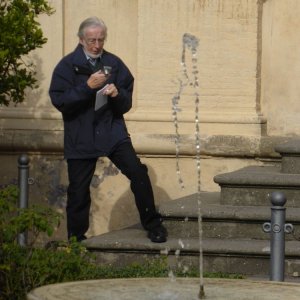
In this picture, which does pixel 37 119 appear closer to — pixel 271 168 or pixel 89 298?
pixel 271 168

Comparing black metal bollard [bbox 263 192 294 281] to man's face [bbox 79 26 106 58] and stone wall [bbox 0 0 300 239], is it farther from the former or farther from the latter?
stone wall [bbox 0 0 300 239]

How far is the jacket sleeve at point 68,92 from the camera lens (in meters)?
8.79

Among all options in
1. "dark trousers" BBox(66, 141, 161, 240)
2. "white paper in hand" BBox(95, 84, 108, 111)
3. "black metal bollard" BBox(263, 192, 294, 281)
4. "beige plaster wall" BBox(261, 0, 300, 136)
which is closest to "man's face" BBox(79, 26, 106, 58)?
"white paper in hand" BBox(95, 84, 108, 111)

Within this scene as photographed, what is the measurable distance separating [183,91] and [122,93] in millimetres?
2091

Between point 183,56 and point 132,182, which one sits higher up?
point 183,56

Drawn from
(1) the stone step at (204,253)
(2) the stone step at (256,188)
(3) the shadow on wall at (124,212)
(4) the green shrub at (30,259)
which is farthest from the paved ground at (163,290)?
(3) the shadow on wall at (124,212)

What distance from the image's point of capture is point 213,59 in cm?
1087

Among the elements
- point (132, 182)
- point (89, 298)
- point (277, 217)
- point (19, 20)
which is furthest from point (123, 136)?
point (89, 298)

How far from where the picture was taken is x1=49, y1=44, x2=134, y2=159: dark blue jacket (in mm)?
8961

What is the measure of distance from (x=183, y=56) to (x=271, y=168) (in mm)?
1105

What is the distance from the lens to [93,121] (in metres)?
9.02

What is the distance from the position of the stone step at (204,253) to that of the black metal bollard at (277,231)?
84cm

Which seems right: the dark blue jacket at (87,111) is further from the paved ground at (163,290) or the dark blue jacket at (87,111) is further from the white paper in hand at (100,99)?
the paved ground at (163,290)

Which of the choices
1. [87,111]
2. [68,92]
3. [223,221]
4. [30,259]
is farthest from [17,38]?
[30,259]
